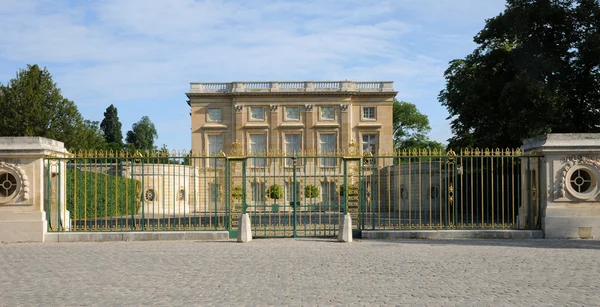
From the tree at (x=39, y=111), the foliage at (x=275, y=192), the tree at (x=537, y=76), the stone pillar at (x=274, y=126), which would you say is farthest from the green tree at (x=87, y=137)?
the tree at (x=537, y=76)

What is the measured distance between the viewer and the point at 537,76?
27.4 meters

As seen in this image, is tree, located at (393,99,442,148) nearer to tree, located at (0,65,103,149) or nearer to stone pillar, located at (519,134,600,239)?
tree, located at (0,65,103,149)

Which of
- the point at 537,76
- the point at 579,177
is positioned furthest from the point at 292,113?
the point at 579,177

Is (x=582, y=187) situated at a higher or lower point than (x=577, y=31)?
lower

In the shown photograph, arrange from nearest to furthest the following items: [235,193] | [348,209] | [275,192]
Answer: [275,192] < [348,209] < [235,193]

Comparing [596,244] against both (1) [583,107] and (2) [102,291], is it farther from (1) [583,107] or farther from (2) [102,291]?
(1) [583,107]

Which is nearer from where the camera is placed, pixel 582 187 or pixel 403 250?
pixel 403 250

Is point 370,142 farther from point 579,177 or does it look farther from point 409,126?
point 579,177

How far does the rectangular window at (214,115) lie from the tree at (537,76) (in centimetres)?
2658

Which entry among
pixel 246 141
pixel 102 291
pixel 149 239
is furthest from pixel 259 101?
pixel 102 291

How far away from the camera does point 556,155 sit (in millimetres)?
15781

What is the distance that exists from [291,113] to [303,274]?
146 ft

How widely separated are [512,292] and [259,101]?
151 feet

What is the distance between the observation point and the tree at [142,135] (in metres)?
90.1
